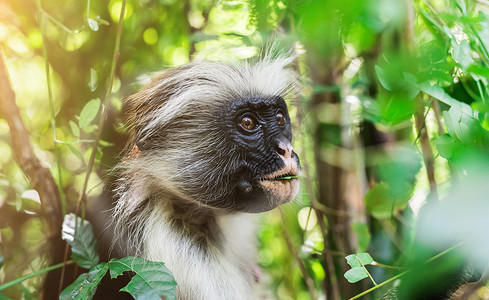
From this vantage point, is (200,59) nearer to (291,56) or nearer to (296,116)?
(291,56)

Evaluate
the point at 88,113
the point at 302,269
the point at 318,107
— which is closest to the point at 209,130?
the point at 88,113

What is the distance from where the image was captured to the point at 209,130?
2217 mm

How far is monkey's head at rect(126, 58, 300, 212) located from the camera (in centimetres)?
207

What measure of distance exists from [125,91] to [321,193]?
62.7 inches

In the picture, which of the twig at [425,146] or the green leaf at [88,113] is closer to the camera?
the green leaf at [88,113]

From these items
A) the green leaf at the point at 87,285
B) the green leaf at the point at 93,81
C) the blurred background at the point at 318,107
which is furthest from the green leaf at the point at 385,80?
the green leaf at the point at 93,81

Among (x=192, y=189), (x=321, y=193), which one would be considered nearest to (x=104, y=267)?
(x=192, y=189)

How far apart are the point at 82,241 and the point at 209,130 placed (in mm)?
751

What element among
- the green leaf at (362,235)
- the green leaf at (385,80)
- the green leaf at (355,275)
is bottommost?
the green leaf at (362,235)

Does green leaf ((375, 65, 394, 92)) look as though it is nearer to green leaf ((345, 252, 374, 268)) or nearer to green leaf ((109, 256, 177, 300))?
green leaf ((345, 252, 374, 268))

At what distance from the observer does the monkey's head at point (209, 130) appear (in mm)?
2066

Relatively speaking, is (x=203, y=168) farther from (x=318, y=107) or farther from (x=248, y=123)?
(x=318, y=107)

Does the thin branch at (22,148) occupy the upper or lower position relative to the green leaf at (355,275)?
upper

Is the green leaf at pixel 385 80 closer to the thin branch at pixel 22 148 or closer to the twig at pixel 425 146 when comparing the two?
the twig at pixel 425 146
